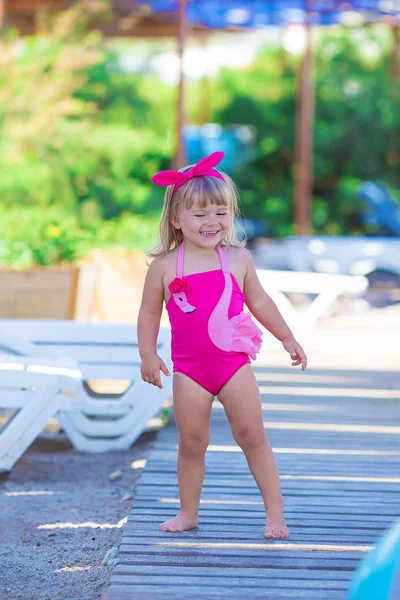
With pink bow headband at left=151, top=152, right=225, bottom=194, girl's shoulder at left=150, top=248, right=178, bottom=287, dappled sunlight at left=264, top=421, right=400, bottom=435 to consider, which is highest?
pink bow headband at left=151, top=152, right=225, bottom=194

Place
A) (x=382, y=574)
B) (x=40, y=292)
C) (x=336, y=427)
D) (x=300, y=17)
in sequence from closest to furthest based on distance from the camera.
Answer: (x=382, y=574)
(x=336, y=427)
(x=40, y=292)
(x=300, y=17)

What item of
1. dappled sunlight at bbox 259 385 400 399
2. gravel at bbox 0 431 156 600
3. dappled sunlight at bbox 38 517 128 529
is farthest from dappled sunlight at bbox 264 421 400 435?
dappled sunlight at bbox 38 517 128 529

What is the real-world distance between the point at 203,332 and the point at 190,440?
0.34 meters

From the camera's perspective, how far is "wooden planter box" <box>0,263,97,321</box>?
5.92 meters

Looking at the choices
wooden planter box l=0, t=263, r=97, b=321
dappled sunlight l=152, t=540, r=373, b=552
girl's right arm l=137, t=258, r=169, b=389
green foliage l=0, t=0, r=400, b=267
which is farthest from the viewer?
green foliage l=0, t=0, r=400, b=267

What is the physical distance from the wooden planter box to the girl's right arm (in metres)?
3.11

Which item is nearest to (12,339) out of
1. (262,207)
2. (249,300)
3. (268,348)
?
(249,300)

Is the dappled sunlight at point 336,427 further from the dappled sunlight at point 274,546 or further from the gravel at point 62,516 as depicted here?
the dappled sunlight at point 274,546

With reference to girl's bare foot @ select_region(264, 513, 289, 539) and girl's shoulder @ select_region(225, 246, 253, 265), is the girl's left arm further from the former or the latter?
girl's bare foot @ select_region(264, 513, 289, 539)

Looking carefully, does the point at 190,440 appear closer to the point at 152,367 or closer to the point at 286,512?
the point at 152,367

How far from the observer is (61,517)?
352 cm

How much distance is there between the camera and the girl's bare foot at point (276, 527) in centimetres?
283

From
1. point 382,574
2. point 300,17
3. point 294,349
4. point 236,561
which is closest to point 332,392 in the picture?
point 294,349

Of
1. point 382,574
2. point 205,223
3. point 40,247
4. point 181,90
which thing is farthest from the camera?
point 181,90
